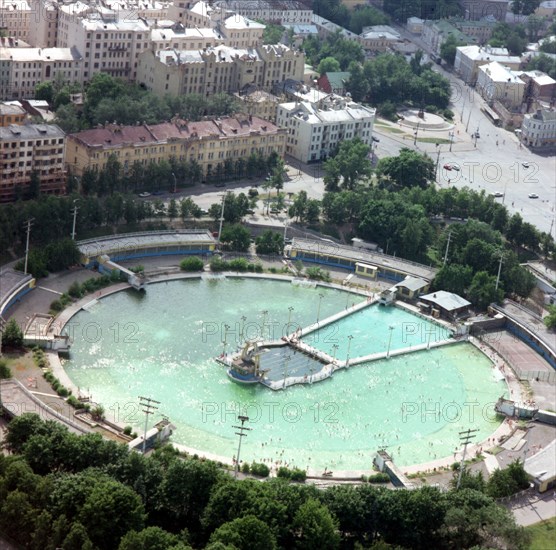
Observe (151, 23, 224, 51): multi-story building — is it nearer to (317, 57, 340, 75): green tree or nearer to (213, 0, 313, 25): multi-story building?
(317, 57, 340, 75): green tree

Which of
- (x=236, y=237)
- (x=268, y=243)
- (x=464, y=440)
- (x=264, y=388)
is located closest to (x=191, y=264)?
(x=236, y=237)

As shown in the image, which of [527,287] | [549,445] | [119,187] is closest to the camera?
[549,445]

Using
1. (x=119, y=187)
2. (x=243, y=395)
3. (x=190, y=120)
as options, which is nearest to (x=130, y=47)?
(x=190, y=120)

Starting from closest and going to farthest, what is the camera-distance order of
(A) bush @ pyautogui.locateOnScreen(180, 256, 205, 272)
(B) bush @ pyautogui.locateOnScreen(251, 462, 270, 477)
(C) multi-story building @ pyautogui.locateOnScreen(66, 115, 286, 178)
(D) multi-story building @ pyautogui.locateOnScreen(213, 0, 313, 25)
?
(B) bush @ pyautogui.locateOnScreen(251, 462, 270, 477) → (A) bush @ pyautogui.locateOnScreen(180, 256, 205, 272) → (C) multi-story building @ pyautogui.locateOnScreen(66, 115, 286, 178) → (D) multi-story building @ pyautogui.locateOnScreen(213, 0, 313, 25)

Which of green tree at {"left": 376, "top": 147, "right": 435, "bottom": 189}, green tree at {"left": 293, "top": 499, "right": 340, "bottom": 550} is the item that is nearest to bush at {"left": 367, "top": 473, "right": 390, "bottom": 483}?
green tree at {"left": 293, "top": 499, "right": 340, "bottom": 550}

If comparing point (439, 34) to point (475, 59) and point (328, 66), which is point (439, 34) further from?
point (328, 66)

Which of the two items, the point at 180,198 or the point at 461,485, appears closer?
the point at 461,485

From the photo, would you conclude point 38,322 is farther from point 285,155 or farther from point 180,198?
point 285,155
